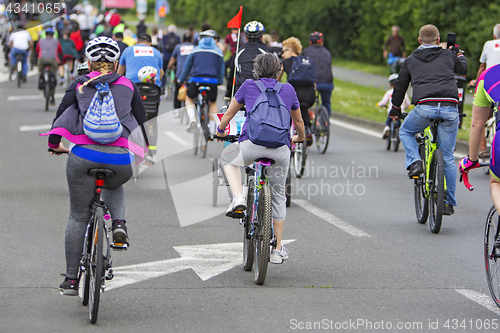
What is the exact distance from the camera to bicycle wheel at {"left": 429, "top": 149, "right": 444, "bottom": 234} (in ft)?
26.0

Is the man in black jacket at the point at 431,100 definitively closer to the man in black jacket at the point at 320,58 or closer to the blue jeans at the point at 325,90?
the man in black jacket at the point at 320,58

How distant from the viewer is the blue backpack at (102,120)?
5.09m

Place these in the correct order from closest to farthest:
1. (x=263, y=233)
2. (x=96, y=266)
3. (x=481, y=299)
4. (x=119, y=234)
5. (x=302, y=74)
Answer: (x=96, y=266)
(x=119, y=234)
(x=481, y=299)
(x=263, y=233)
(x=302, y=74)

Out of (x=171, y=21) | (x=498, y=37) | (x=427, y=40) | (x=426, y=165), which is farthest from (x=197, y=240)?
(x=171, y=21)

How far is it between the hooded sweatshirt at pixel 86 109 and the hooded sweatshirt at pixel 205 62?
25.6 feet

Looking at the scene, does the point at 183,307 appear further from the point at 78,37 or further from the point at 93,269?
the point at 78,37

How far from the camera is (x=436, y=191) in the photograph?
26.6ft

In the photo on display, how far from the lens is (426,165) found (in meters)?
8.44

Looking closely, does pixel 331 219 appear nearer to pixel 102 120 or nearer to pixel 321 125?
pixel 102 120

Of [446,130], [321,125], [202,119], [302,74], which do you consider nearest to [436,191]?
[446,130]

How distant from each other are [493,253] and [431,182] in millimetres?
2756

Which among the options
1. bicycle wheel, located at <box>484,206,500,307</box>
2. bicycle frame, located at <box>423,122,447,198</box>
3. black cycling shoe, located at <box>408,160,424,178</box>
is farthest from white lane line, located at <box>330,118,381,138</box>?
bicycle wheel, located at <box>484,206,500,307</box>

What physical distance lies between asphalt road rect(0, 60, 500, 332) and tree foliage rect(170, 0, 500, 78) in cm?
1457

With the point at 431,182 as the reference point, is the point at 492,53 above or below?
above
